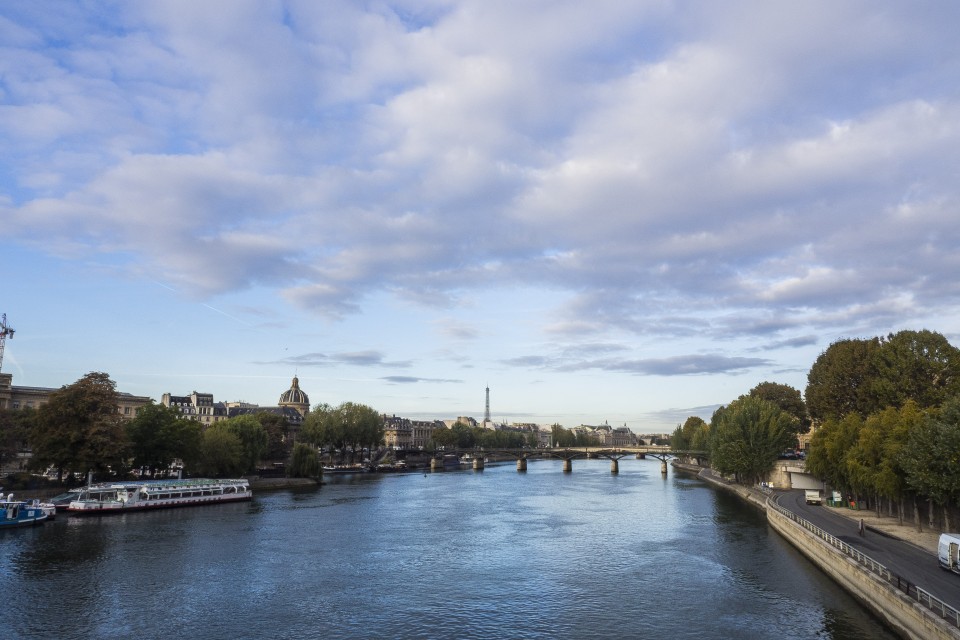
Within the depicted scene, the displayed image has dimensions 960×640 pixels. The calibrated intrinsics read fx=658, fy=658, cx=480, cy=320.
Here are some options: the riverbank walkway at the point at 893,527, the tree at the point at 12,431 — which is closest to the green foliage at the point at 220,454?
the tree at the point at 12,431

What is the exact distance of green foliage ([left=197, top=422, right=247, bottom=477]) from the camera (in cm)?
10344

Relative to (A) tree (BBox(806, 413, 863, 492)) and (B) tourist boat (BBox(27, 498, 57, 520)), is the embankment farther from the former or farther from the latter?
(B) tourist boat (BBox(27, 498, 57, 520))

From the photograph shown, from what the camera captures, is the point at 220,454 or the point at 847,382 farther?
the point at 220,454

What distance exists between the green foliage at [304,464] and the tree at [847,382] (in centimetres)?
8429

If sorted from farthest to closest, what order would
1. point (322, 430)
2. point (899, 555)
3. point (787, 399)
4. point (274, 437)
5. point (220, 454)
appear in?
point (322, 430) → point (274, 437) → point (787, 399) → point (220, 454) → point (899, 555)

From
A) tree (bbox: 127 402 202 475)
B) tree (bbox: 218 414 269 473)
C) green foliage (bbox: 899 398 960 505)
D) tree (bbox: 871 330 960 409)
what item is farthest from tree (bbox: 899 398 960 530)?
tree (bbox: 218 414 269 473)

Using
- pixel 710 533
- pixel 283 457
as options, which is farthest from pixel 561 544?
pixel 283 457

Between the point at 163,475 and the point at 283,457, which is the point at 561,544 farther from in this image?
the point at 283,457

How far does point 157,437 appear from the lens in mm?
93250

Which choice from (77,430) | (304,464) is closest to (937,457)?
(77,430)

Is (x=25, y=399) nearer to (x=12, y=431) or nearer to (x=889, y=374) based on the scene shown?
(x=12, y=431)

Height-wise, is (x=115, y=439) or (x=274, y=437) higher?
(x=115, y=439)

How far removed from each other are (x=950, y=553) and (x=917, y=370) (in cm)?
5272

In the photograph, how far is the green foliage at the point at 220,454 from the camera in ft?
339
